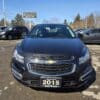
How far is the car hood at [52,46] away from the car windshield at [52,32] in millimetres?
651

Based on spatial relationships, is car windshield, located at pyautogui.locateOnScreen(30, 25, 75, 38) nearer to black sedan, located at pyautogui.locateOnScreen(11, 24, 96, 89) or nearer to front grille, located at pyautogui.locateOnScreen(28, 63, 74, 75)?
black sedan, located at pyautogui.locateOnScreen(11, 24, 96, 89)

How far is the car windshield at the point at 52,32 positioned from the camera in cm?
823

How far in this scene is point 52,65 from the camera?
6246 millimetres

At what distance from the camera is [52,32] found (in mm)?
8453

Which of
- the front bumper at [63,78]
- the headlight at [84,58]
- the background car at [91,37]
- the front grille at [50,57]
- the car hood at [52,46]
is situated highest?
the car hood at [52,46]

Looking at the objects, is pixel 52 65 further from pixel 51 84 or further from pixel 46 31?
pixel 46 31

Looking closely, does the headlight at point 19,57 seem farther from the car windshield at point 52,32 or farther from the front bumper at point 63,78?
the car windshield at point 52,32

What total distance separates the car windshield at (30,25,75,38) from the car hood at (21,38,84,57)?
651mm

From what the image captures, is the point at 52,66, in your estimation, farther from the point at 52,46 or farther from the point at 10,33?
the point at 10,33

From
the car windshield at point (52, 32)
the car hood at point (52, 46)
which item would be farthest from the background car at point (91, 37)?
the car hood at point (52, 46)

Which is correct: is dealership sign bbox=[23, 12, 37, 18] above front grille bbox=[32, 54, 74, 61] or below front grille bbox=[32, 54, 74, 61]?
below

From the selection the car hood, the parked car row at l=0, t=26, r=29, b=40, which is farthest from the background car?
the car hood

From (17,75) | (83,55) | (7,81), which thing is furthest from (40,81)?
(7,81)

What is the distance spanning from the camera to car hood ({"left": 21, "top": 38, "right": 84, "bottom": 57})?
6.48 meters
